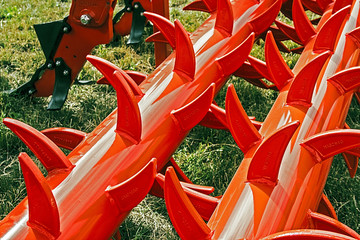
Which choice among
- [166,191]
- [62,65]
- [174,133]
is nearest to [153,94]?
[174,133]

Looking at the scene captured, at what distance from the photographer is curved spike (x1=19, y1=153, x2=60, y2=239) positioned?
2.83ft

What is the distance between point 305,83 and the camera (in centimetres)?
131

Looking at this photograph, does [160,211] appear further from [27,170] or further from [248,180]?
[27,170]

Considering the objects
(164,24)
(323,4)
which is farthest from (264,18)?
(323,4)

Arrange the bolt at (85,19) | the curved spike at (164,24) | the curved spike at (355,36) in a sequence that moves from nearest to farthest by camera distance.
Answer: the curved spike at (164,24) < the curved spike at (355,36) < the bolt at (85,19)

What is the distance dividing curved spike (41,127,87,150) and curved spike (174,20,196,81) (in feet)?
1.39

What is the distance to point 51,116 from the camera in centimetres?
249

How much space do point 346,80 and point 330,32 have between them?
10.4 inches

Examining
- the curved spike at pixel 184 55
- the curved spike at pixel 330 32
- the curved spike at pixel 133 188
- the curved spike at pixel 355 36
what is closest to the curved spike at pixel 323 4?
the curved spike at pixel 355 36

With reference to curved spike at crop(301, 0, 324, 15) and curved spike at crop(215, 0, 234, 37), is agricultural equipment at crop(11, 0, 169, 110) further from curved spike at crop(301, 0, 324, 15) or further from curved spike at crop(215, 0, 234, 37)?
curved spike at crop(301, 0, 324, 15)

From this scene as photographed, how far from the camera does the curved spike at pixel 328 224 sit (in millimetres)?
1017

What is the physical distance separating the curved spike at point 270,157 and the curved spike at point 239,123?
167 millimetres

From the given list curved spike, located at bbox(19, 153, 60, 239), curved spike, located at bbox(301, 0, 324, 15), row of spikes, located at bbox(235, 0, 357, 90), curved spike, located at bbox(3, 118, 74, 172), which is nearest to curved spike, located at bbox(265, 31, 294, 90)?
row of spikes, located at bbox(235, 0, 357, 90)

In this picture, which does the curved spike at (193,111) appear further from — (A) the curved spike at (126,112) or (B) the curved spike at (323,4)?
(B) the curved spike at (323,4)
